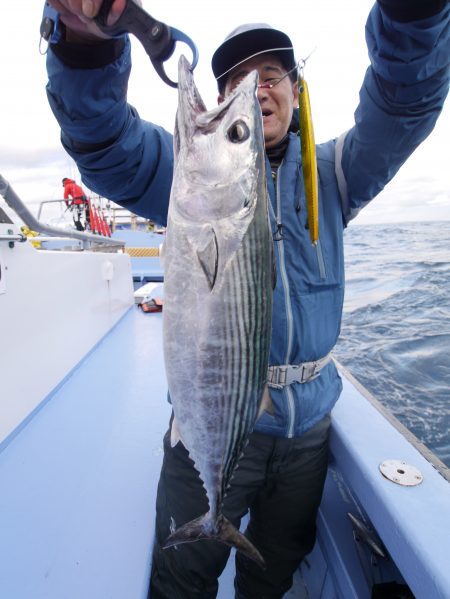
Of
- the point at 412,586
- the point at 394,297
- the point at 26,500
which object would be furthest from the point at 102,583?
the point at 394,297

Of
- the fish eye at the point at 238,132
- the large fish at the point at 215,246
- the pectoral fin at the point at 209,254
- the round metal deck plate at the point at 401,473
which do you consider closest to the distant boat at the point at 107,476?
the round metal deck plate at the point at 401,473

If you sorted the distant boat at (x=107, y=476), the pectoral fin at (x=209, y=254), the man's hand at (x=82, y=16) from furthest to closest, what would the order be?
the distant boat at (x=107, y=476)
the pectoral fin at (x=209, y=254)
the man's hand at (x=82, y=16)

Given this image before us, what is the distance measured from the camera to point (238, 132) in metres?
1.05

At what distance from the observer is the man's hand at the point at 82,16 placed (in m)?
0.90

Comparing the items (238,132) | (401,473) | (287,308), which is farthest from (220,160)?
(401,473)

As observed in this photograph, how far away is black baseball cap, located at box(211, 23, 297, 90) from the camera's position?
61.2 inches

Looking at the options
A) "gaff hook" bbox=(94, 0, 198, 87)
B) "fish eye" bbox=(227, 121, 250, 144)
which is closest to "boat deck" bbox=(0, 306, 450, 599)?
"fish eye" bbox=(227, 121, 250, 144)

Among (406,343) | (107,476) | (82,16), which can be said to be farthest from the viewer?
(406,343)

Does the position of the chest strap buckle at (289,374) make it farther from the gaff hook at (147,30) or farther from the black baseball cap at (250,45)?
the black baseball cap at (250,45)

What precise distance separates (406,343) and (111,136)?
5.15 m

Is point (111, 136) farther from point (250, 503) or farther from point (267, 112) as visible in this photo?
point (250, 503)

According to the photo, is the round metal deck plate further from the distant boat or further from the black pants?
the black pants

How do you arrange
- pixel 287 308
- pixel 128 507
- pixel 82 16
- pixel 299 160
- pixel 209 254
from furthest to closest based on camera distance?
pixel 128 507
pixel 299 160
pixel 287 308
pixel 209 254
pixel 82 16

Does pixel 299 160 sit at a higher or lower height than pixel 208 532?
higher
